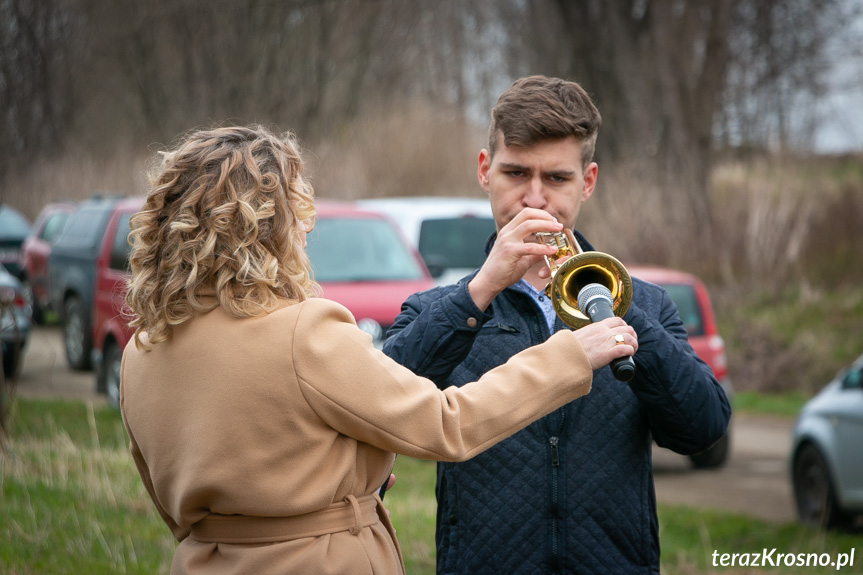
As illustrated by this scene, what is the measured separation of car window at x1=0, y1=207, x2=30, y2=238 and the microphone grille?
1790cm

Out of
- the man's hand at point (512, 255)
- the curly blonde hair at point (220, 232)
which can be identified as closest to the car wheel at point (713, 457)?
the man's hand at point (512, 255)

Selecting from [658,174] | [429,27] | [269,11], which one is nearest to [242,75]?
[269,11]

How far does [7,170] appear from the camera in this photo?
879 centimetres

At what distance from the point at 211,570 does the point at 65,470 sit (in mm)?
4236

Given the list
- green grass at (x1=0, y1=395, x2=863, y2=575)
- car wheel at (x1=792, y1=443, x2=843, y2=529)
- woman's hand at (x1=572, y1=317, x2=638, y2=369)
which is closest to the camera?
woman's hand at (x1=572, y1=317, x2=638, y2=369)

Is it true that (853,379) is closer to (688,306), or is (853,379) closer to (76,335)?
(688,306)

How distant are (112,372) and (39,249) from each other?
739 cm

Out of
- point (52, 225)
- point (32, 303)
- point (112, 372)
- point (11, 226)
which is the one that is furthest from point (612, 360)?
point (11, 226)

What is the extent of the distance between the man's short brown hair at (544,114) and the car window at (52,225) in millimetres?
14800

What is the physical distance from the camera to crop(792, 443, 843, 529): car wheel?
22.4 feet

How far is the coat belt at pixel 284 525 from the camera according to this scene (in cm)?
218

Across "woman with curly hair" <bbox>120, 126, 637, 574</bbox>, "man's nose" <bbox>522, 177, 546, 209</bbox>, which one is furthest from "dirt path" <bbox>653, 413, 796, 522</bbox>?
"woman with curly hair" <bbox>120, 126, 637, 574</bbox>

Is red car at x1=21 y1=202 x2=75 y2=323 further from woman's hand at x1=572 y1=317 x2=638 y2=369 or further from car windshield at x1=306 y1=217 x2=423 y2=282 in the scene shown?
woman's hand at x1=572 y1=317 x2=638 y2=369

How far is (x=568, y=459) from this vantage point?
2611 millimetres
